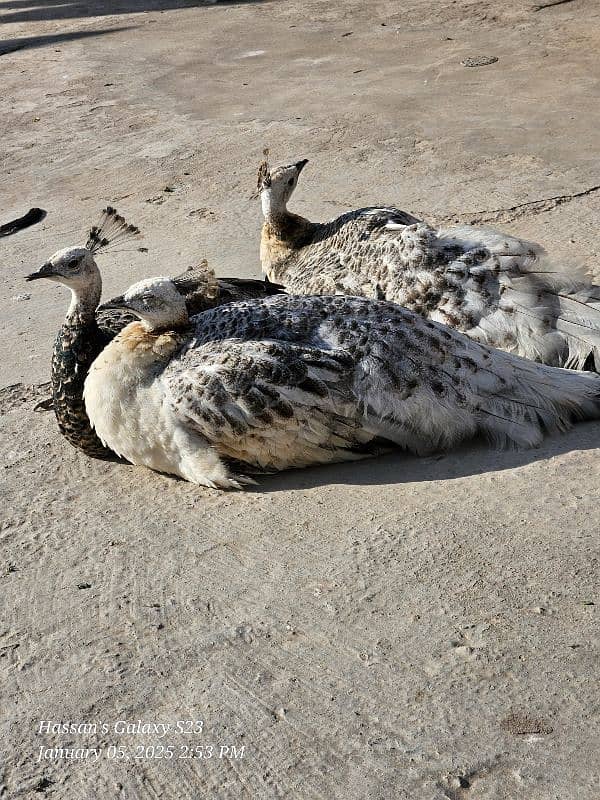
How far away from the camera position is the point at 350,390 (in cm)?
460

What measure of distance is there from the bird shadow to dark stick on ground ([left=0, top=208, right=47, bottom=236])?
4.41 metres

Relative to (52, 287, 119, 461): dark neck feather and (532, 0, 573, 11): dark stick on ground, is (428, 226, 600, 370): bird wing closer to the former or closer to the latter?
(52, 287, 119, 461): dark neck feather

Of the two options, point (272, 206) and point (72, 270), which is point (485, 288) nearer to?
point (272, 206)

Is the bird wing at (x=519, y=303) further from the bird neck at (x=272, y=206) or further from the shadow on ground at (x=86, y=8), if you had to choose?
the shadow on ground at (x=86, y=8)

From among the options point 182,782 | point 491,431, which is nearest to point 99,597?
point 182,782

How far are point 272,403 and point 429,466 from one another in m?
0.75

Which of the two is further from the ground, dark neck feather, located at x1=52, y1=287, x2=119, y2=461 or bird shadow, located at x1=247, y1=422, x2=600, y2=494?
dark neck feather, located at x1=52, y1=287, x2=119, y2=461

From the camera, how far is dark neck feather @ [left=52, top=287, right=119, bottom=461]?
5082mm

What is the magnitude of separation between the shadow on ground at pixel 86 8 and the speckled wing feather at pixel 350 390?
414 inches

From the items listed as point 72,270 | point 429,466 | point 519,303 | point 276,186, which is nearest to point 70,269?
point 72,270

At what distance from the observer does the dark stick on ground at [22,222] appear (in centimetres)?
823

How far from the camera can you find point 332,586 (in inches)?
153

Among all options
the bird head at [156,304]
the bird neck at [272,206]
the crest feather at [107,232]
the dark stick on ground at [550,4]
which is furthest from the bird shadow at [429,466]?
the dark stick on ground at [550,4]

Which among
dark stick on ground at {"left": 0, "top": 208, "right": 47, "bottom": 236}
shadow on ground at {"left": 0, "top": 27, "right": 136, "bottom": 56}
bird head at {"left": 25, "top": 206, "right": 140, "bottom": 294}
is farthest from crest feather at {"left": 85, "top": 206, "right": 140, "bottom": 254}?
shadow on ground at {"left": 0, "top": 27, "right": 136, "bottom": 56}
